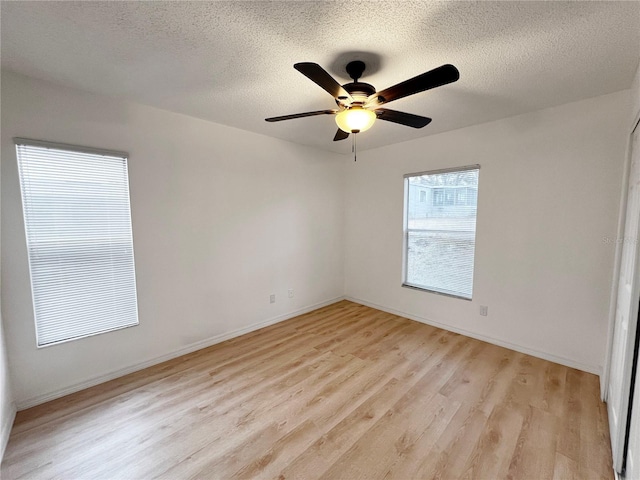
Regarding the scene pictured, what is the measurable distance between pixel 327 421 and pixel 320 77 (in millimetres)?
2225

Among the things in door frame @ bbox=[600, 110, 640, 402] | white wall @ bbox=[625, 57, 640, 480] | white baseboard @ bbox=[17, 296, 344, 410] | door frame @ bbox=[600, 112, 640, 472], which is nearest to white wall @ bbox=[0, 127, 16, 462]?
white baseboard @ bbox=[17, 296, 344, 410]

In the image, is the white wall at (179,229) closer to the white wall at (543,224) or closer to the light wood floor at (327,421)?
the light wood floor at (327,421)

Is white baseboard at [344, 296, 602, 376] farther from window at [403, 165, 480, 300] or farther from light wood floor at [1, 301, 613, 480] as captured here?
window at [403, 165, 480, 300]

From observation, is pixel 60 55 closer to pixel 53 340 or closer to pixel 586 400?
pixel 53 340

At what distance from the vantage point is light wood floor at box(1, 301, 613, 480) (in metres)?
1.55

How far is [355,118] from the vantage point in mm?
1853

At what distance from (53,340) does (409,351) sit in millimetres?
3200

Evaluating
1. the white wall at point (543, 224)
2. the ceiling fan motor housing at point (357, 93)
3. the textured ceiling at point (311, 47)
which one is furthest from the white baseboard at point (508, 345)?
the ceiling fan motor housing at point (357, 93)

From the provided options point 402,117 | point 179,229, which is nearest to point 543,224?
point 402,117

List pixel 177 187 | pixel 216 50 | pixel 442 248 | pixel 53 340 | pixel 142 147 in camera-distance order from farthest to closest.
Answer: pixel 442 248, pixel 177 187, pixel 142 147, pixel 53 340, pixel 216 50

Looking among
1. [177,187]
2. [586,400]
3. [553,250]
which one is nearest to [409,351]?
[586,400]

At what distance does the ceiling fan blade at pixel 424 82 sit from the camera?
1354mm

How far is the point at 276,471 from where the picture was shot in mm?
1517

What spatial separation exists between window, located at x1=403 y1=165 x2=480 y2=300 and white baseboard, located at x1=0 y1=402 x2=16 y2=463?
12.9 ft
